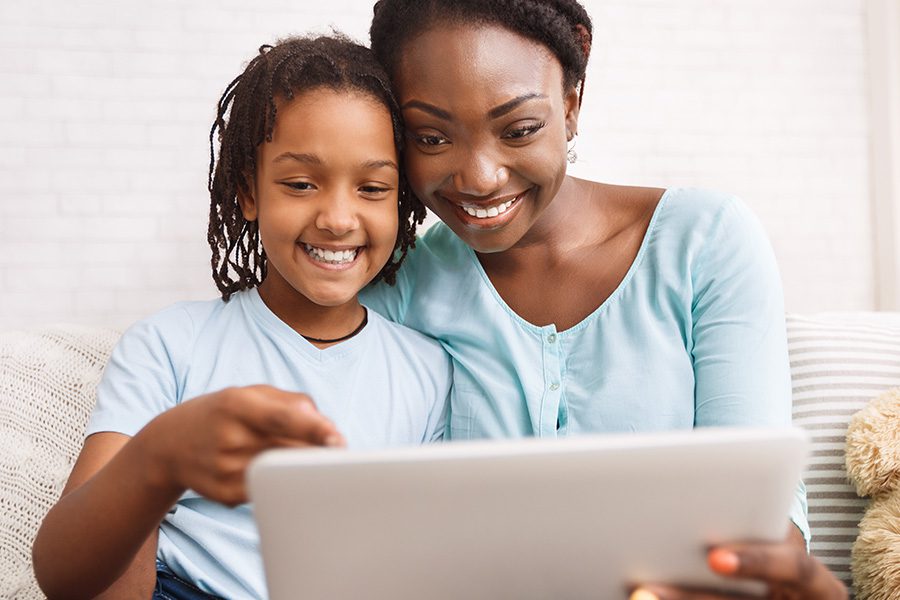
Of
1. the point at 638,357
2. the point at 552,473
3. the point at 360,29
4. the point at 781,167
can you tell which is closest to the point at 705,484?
the point at 552,473

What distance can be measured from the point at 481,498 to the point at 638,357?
0.69 m

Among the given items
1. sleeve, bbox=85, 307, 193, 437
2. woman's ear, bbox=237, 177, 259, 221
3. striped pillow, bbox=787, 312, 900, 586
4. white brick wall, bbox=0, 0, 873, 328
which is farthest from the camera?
white brick wall, bbox=0, 0, 873, 328

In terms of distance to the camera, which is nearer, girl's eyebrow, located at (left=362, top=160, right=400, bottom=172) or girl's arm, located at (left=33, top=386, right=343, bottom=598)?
girl's arm, located at (left=33, top=386, right=343, bottom=598)

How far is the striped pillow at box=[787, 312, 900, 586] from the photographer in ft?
5.35

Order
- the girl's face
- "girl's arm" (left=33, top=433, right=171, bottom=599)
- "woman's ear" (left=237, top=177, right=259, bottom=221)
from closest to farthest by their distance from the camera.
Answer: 1. "girl's arm" (left=33, top=433, right=171, bottom=599)
2. the girl's face
3. "woman's ear" (left=237, top=177, right=259, bottom=221)

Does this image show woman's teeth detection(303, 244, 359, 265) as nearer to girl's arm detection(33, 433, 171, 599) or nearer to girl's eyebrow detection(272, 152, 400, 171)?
girl's eyebrow detection(272, 152, 400, 171)

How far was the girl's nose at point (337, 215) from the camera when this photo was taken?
4.03 ft

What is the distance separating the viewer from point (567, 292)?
1.42 m

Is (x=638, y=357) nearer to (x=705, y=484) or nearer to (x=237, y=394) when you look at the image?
(x=705, y=484)

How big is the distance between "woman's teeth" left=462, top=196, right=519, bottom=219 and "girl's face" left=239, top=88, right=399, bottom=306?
0.11 metres

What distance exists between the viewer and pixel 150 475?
2.75ft

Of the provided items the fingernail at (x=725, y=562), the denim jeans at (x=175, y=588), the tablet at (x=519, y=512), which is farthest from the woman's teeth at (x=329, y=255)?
the fingernail at (x=725, y=562)

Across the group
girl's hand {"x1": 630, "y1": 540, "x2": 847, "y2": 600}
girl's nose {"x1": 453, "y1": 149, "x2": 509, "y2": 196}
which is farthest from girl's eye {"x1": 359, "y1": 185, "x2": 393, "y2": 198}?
girl's hand {"x1": 630, "y1": 540, "x2": 847, "y2": 600}

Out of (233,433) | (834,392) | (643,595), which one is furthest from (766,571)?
(834,392)
